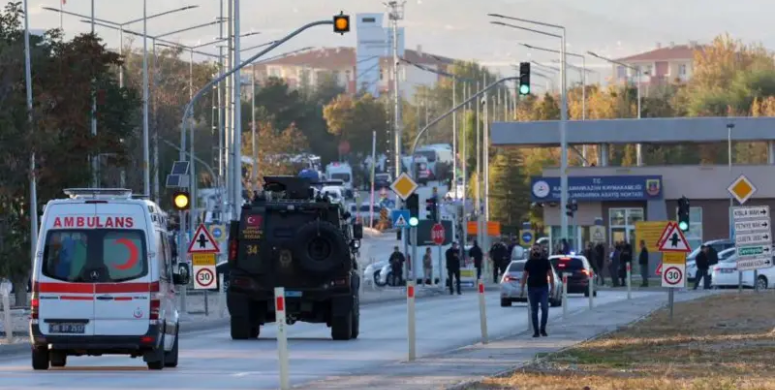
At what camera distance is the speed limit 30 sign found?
122 ft

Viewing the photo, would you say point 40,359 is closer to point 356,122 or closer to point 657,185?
point 657,185

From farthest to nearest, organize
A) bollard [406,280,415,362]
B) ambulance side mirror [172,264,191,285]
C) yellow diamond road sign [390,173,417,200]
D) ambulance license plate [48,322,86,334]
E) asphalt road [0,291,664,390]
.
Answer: yellow diamond road sign [390,173,417,200]
ambulance side mirror [172,264,191,285]
bollard [406,280,415,362]
ambulance license plate [48,322,86,334]
asphalt road [0,291,664,390]

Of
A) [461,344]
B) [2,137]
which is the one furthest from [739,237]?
[2,137]

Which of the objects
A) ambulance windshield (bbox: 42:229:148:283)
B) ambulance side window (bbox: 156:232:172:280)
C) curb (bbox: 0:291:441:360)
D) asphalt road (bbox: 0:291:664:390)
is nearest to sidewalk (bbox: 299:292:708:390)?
asphalt road (bbox: 0:291:664:390)

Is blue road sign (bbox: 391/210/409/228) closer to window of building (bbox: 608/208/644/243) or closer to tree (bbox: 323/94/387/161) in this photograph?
window of building (bbox: 608/208/644/243)

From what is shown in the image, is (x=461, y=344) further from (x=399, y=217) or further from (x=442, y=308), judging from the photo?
(x=399, y=217)

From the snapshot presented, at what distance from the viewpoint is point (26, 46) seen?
125 ft

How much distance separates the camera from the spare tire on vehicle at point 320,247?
3209 cm

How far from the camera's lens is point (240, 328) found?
108 feet

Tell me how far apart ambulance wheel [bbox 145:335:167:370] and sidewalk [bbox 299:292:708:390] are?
2.81 meters

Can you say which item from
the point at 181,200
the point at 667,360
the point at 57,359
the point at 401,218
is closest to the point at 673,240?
the point at 181,200

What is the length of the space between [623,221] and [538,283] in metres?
53.0

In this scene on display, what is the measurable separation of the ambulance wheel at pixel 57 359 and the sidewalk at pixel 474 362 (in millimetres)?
4186

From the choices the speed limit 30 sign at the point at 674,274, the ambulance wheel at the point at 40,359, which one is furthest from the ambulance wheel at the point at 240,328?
the speed limit 30 sign at the point at 674,274
